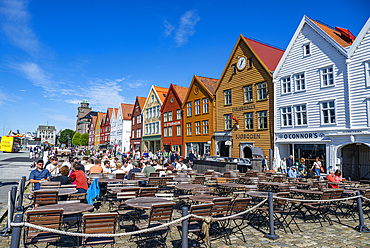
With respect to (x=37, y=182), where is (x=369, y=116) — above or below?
above

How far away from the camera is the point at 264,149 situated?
79.0ft

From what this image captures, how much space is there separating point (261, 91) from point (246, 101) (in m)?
2.02

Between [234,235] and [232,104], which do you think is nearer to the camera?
[234,235]

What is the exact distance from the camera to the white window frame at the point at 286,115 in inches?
870

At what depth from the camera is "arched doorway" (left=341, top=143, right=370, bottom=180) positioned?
1828 centimetres

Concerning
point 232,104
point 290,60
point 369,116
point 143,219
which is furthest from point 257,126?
point 143,219

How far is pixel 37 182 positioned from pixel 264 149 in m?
19.8

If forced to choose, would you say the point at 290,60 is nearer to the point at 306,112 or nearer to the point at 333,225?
the point at 306,112

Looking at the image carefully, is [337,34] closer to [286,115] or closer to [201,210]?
[286,115]

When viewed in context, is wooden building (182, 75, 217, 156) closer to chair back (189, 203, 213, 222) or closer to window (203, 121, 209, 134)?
window (203, 121, 209, 134)

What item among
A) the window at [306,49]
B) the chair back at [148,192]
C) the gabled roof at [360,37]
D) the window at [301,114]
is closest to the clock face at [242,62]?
the window at [306,49]

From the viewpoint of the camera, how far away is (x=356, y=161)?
1889cm

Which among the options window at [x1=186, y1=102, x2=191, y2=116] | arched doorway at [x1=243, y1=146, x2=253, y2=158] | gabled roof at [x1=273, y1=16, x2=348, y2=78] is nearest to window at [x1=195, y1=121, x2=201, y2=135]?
window at [x1=186, y1=102, x2=191, y2=116]

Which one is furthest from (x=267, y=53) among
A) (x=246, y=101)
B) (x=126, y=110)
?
(x=126, y=110)
